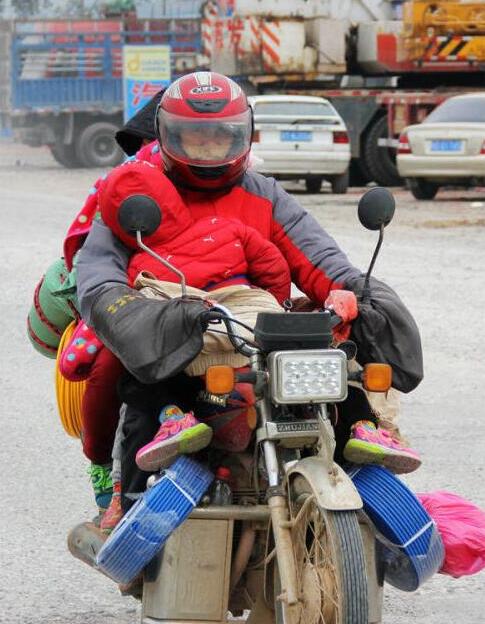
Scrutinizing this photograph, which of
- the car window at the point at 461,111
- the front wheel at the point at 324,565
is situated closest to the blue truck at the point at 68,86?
the car window at the point at 461,111

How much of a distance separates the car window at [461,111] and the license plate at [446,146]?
0.67 m

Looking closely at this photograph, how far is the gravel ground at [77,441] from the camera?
5352mm

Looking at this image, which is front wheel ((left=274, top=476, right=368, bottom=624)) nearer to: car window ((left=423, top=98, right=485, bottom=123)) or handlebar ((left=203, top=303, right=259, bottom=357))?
handlebar ((left=203, top=303, right=259, bottom=357))

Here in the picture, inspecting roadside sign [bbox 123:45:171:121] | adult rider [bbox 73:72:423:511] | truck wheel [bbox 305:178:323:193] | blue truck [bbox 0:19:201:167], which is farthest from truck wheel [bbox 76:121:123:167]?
adult rider [bbox 73:72:423:511]

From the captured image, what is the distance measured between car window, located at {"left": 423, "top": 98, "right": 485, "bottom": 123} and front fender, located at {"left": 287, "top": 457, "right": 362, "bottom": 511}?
61.3ft

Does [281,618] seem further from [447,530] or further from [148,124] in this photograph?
[148,124]

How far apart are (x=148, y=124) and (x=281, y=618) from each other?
214 cm

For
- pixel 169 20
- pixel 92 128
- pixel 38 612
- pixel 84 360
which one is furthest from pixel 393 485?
pixel 169 20

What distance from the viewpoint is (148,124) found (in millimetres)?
5578

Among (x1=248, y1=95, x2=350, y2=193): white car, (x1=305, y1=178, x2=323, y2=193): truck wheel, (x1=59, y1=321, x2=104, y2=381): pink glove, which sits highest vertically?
(x1=59, y1=321, x2=104, y2=381): pink glove

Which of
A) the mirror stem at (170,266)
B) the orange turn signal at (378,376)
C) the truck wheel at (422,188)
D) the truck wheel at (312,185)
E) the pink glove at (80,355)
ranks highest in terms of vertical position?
the mirror stem at (170,266)

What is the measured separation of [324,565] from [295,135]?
778 inches

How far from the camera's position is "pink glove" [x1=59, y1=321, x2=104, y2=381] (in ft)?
15.3

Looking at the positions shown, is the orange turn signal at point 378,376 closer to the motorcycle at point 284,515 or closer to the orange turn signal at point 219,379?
the motorcycle at point 284,515
